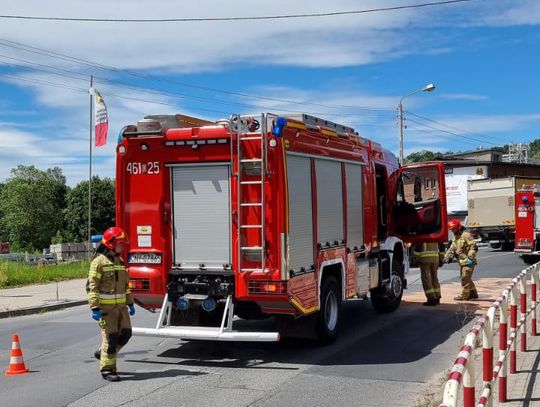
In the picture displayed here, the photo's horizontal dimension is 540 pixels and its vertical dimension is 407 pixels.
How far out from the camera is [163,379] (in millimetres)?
6953

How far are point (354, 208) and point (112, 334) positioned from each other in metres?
4.27

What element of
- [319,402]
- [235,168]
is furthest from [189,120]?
[319,402]

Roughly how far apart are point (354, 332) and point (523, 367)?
330 cm

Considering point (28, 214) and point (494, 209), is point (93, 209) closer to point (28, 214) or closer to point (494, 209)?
point (28, 214)

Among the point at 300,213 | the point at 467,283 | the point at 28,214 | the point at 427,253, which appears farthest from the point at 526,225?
the point at 28,214

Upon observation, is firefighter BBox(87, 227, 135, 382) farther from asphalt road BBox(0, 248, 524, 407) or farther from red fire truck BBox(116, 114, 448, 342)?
red fire truck BBox(116, 114, 448, 342)

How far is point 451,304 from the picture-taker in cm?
1248

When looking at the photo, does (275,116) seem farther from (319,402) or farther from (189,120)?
(319,402)

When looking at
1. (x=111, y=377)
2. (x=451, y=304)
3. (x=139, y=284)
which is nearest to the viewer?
(x=111, y=377)

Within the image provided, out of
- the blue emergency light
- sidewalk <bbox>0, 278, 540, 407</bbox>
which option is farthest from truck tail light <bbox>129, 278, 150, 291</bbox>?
sidewalk <bbox>0, 278, 540, 407</bbox>

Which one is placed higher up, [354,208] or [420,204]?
[420,204]

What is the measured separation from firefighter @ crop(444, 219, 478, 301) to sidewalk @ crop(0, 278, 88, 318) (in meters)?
8.30

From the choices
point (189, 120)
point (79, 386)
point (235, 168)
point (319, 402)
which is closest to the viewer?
point (319, 402)

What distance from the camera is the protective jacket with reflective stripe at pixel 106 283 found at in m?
6.93
